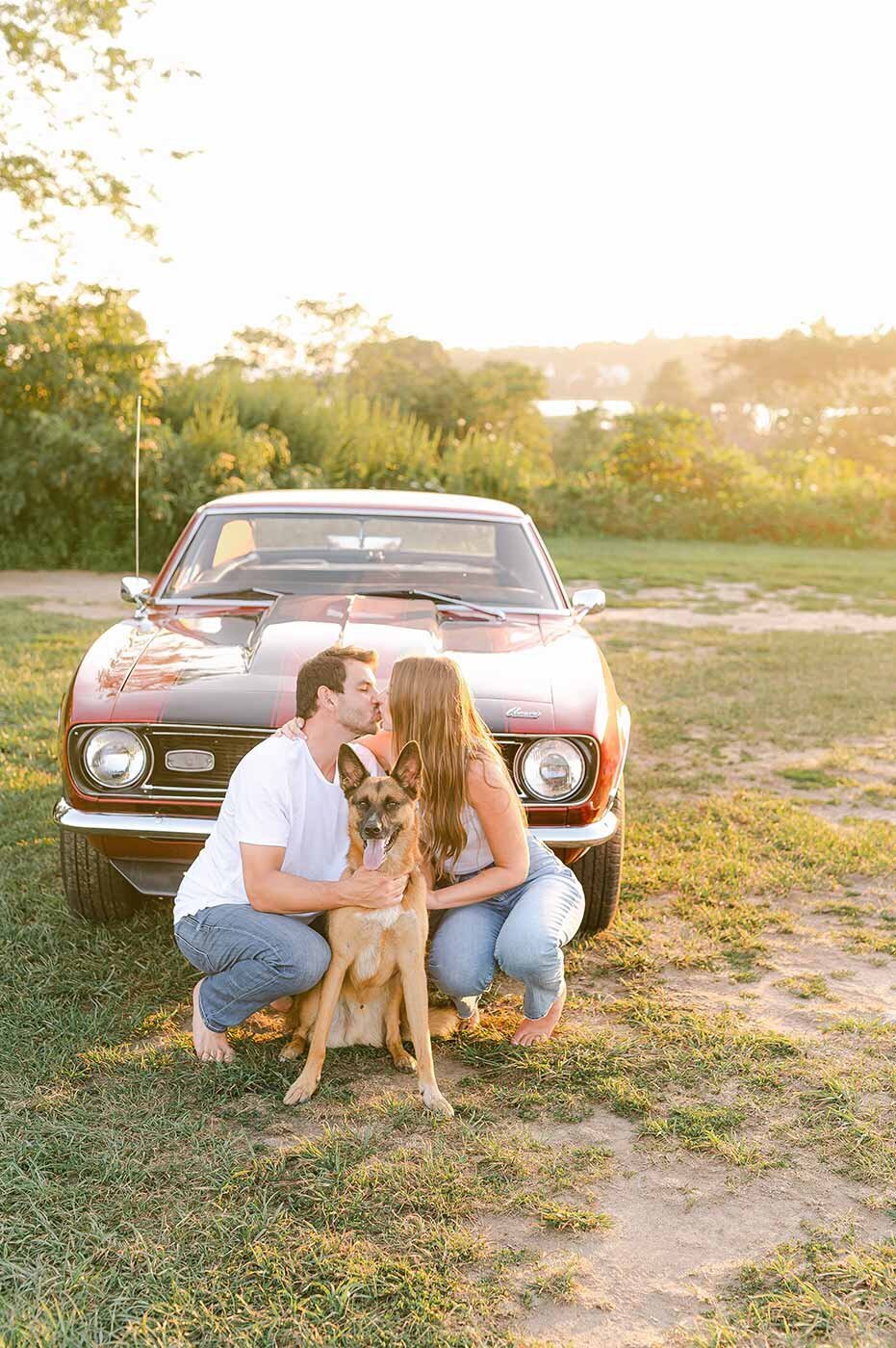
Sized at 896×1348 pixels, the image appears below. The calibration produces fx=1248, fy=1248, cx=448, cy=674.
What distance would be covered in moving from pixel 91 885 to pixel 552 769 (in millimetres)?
1630

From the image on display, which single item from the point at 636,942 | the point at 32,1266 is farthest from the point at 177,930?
the point at 636,942

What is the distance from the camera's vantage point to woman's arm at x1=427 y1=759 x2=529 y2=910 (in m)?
3.47

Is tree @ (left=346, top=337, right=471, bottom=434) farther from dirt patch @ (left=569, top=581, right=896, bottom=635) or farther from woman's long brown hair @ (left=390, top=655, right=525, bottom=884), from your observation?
woman's long brown hair @ (left=390, top=655, right=525, bottom=884)

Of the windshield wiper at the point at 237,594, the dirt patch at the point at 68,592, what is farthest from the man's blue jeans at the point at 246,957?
the dirt patch at the point at 68,592

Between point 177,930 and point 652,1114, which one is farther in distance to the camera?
point 177,930

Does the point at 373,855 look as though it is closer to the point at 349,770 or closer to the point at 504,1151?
the point at 349,770

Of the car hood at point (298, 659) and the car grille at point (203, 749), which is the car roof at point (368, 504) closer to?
the car hood at point (298, 659)

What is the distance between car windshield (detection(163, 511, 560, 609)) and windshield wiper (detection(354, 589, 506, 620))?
17mm

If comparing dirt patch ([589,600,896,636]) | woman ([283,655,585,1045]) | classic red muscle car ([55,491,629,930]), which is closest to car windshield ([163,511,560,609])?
classic red muscle car ([55,491,629,930])

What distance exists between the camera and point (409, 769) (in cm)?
318

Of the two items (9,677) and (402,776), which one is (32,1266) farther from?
(9,677)

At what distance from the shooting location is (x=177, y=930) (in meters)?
3.51

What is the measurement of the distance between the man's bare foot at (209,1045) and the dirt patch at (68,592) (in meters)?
8.50

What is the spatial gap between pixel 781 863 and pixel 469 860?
84.0 inches
